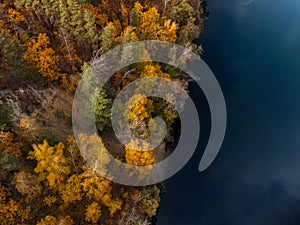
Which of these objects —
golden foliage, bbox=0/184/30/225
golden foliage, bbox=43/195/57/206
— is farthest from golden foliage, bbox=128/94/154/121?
golden foliage, bbox=0/184/30/225

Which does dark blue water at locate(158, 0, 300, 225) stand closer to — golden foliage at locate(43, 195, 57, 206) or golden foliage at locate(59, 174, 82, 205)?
golden foliage at locate(59, 174, 82, 205)

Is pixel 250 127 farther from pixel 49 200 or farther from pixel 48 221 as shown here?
pixel 48 221

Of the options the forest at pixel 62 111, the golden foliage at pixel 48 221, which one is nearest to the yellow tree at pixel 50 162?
the forest at pixel 62 111

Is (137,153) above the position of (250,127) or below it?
above

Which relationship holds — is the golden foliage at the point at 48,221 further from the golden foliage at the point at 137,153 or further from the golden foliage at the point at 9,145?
the golden foliage at the point at 137,153

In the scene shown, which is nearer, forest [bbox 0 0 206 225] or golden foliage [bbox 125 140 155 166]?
forest [bbox 0 0 206 225]

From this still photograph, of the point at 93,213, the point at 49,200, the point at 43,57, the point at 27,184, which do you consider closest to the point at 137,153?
the point at 93,213

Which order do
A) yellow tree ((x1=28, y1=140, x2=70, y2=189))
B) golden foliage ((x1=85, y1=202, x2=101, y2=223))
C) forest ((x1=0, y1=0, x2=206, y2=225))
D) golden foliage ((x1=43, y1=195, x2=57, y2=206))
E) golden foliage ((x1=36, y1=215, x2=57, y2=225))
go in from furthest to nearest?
golden foliage ((x1=85, y1=202, x2=101, y2=223)), golden foliage ((x1=43, y1=195, x2=57, y2=206)), forest ((x1=0, y1=0, x2=206, y2=225)), yellow tree ((x1=28, y1=140, x2=70, y2=189)), golden foliage ((x1=36, y1=215, x2=57, y2=225))
